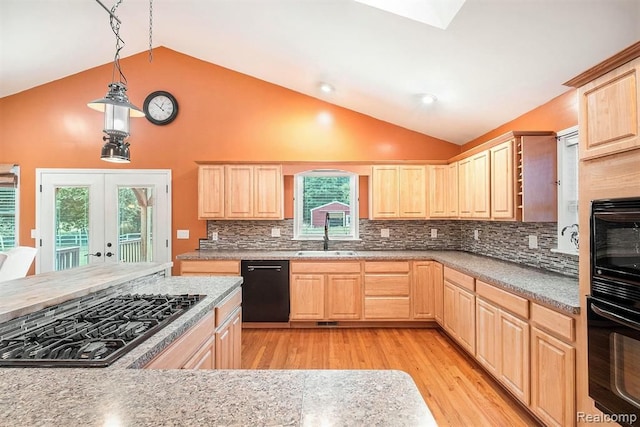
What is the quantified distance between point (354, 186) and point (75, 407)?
4006mm

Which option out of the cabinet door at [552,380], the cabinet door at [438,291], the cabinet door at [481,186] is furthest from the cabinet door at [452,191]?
the cabinet door at [552,380]

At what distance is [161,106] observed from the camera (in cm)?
446

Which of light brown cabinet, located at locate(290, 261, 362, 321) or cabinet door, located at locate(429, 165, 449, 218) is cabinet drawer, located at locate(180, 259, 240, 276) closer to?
light brown cabinet, located at locate(290, 261, 362, 321)

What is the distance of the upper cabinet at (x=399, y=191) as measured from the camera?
416 cm

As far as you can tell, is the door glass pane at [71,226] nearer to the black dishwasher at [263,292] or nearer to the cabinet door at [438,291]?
the black dishwasher at [263,292]

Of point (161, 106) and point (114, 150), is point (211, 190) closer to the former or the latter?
point (161, 106)

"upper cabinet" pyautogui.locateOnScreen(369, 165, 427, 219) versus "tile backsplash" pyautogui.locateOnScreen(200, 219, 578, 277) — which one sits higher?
"upper cabinet" pyautogui.locateOnScreen(369, 165, 427, 219)

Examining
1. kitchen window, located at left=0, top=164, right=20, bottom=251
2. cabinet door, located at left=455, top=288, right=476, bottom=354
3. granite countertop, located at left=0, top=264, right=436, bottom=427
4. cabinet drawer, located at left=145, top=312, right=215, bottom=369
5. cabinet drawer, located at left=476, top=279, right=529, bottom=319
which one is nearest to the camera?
granite countertop, located at left=0, top=264, right=436, bottom=427

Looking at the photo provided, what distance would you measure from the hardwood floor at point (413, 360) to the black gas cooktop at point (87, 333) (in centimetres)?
152

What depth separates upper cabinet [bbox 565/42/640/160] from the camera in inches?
57.8

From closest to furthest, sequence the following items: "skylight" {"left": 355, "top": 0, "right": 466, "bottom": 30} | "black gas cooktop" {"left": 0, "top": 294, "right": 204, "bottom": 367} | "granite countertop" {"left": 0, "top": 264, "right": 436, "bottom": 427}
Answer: "granite countertop" {"left": 0, "top": 264, "right": 436, "bottom": 427} < "black gas cooktop" {"left": 0, "top": 294, "right": 204, "bottom": 367} < "skylight" {"left": 355, "top": 0, "right": 466, "bottom": 30}

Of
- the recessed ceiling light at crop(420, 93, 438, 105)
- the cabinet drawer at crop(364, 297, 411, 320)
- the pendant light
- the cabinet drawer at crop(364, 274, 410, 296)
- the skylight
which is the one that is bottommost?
the cabinet drawer at crop(364, 297, 411, 320)

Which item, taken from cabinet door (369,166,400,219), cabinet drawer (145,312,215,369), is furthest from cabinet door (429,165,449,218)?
cabinet drawer (145,312,215,369)

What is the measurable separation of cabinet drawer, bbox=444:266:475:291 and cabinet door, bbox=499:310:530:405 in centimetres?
53
